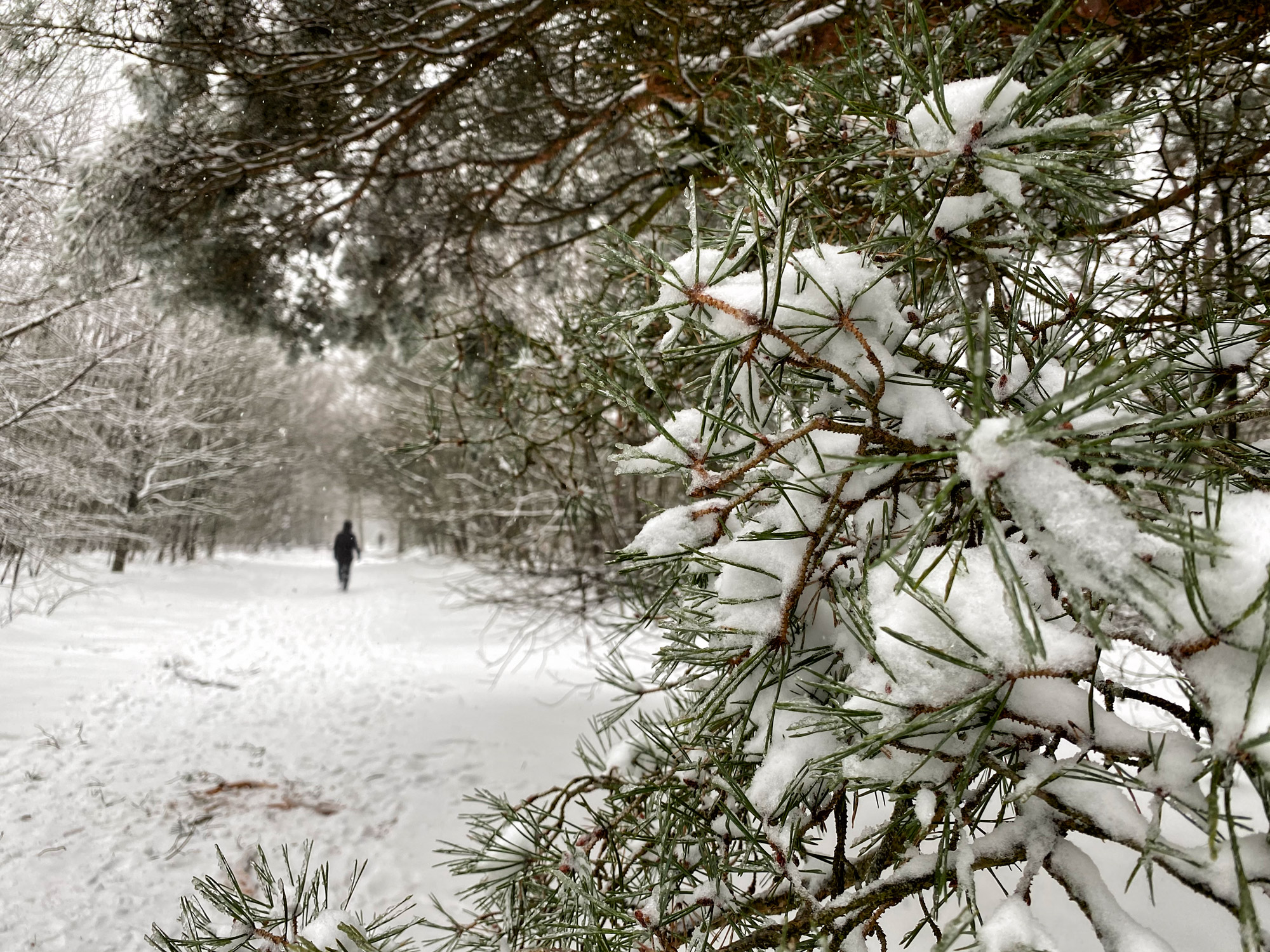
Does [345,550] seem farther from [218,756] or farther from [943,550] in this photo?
→ [943,550]

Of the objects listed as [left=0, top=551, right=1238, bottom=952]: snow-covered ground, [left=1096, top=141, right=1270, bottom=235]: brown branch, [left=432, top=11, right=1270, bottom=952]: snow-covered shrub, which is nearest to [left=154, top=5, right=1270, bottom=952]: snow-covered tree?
[left=432, top=11, right=1270, bottom=952]: snow-covered shrub

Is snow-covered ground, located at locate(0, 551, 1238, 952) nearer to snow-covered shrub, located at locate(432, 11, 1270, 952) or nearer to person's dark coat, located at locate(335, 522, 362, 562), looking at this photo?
snow-covered shrub, located at locate(432, 11, 1270, 952)

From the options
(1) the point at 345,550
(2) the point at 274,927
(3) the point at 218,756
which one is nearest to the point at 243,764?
(3) the point at 218,756

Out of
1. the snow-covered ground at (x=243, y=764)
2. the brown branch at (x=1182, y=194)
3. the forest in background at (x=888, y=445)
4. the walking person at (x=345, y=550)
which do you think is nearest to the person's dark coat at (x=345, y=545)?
the walking person at (x=345, y=550)

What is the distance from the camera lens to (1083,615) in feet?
1.42

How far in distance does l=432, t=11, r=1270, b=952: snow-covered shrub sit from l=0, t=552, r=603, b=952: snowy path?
3.58m

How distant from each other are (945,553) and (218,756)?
6802 millimetres

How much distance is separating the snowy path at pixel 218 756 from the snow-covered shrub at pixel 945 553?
3.58 meters

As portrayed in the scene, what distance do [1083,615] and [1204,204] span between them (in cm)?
413

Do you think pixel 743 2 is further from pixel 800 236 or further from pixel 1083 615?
pixel 1083 615

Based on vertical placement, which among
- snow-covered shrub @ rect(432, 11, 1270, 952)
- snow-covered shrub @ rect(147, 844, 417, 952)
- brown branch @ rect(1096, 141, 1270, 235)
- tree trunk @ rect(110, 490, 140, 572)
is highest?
brown branch @ rect(1096, 141, 1270, 235)

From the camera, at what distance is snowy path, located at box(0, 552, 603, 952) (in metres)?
3.79

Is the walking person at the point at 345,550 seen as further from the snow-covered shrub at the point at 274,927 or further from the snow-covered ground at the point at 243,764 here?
the snow-covered shrub at the point at 274,927

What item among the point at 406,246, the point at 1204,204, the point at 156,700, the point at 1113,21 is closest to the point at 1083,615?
the point at 1113,21
